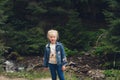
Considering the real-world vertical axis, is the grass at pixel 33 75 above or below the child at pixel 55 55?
below

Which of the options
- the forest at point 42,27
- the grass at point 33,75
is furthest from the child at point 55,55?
the forest at point 42,27

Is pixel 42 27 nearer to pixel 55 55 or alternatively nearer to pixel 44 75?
pixel 44 75

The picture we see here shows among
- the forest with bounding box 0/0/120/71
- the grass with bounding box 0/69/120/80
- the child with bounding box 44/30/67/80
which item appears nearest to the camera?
the child with bounding box 44/30/67/80

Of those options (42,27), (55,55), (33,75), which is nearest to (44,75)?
(33,75)

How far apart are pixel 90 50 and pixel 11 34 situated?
2.92 metres

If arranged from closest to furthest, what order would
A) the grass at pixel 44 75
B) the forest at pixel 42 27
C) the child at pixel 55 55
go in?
the child at pixel 55 55 → the grass at pixel 44 75 → the forest at pixel 42 27

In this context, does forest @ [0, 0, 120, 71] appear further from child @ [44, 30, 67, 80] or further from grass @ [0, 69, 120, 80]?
child @ [44, 30, 67, 80]

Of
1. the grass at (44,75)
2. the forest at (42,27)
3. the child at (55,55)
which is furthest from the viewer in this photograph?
the forest at (42,27)

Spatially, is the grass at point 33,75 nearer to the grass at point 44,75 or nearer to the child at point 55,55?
the grass at point 44,75

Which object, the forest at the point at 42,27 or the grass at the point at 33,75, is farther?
the forest at the point at 42,27

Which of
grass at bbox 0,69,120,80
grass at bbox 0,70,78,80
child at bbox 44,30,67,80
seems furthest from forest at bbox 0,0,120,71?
child at bbox 44,30,67,80

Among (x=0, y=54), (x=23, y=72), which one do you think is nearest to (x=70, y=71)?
(x=23, y=72)

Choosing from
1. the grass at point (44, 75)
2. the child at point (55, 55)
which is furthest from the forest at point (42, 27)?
the child at point (55, 55)

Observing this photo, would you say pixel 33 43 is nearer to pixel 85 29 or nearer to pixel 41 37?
pixel 41 37
